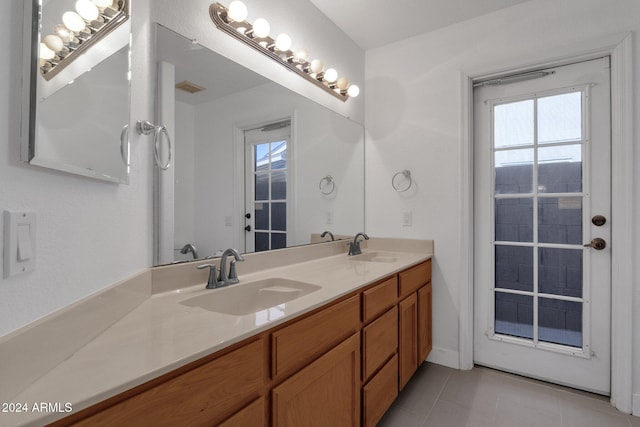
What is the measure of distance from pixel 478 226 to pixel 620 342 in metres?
0.96

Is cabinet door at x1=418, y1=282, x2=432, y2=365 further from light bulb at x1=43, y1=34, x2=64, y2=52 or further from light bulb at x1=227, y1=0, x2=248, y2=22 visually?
light bulb at x1=43, y1=34, x2=64, y2=52

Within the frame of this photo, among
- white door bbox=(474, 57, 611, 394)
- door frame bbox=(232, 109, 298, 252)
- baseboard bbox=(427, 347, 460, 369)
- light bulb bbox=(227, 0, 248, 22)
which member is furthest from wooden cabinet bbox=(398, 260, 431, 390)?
light bulb bbox=(227, 0, 248, 22)

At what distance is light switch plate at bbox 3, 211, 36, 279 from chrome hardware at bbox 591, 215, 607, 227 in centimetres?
250

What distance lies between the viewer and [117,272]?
36.1 inches

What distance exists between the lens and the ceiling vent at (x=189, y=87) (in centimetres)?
130

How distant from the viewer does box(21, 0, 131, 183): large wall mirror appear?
1.81 feet

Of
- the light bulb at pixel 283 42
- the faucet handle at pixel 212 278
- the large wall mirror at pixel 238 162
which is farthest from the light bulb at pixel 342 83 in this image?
the faucet handle at pixel 212 278

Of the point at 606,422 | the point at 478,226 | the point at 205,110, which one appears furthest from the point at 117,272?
the point at 606,422

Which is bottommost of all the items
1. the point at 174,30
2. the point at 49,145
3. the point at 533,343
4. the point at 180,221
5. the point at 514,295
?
the point at 533,343

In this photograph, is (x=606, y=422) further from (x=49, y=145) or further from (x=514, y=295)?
(x=49, y=145)

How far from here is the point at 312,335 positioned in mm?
1048

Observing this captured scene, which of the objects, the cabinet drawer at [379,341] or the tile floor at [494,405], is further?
the tile floor at [494,405]

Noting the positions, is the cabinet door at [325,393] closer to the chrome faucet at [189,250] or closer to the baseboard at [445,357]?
the chrome faucet at [189,250]

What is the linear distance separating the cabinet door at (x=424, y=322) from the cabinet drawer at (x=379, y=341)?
0.42 metres
